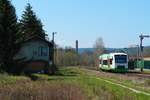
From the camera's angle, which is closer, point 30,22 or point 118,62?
point 118,62

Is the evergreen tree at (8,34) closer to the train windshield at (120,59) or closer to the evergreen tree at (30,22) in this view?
the train windshield at (120,59)

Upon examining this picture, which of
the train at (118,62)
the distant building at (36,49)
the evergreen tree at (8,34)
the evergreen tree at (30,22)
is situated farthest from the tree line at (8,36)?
the evergreen tree at (30,22)

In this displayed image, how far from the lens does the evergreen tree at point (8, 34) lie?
55938 mm

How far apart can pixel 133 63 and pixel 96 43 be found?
7649 centimetres

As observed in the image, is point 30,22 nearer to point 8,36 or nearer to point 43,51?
point 43,51

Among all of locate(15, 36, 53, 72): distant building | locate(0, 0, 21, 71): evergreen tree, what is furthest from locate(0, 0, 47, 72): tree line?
locate(15, 36, 53, 72): distant building

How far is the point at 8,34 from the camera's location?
55.9m

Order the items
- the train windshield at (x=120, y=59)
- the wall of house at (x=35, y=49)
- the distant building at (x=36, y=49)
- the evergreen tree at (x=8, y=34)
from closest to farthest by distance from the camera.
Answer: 1. the evergreen tree at (x=8, y=34)
2. the train windshield at (x=120, y=59)
3. the distant building at (x=36, y=49)
4. the wall of house at (x=35, y=49)

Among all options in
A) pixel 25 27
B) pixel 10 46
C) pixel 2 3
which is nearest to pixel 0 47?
pixel 10 46

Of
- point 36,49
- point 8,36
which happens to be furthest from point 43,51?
point 8,36

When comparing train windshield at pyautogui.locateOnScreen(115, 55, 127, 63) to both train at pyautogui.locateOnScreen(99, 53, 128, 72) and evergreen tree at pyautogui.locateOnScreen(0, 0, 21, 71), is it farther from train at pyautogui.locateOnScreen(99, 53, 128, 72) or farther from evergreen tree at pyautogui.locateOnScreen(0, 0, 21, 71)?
evergreen tree at pyautogui.locateOnScreen(0, 0, 21, 71)

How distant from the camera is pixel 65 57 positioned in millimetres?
140375

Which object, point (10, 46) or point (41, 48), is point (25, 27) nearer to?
point (41, 48)

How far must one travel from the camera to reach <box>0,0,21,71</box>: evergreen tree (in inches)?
2202
